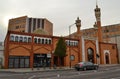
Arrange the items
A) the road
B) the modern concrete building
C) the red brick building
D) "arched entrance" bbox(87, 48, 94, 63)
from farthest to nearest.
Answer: the modern concrete building < "arched entrance" bbox(87, 48, 94, 63) < the red brick building < the road

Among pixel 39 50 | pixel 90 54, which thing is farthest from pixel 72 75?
pixel 90 54

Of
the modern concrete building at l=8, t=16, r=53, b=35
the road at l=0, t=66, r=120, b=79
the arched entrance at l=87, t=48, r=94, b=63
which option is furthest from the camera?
the modern concrete building at l=8, t=16, r=53, b=35

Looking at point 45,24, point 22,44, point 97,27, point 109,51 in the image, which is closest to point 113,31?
point 97,27

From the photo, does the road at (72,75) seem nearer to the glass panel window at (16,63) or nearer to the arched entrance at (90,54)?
the glass panel window at (16,63)

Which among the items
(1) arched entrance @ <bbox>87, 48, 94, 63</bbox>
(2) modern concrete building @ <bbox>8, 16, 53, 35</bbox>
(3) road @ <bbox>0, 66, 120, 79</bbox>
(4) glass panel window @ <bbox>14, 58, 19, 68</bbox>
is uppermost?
(2) modern concrete building @ <bbox>8, 16, 53, 35</bbox>

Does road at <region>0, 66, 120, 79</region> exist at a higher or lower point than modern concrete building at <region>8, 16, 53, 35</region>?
lower

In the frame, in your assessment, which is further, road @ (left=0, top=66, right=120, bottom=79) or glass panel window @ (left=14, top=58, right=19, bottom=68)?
glass panel window @ (left=14, top=58, right=19, bottom=68)

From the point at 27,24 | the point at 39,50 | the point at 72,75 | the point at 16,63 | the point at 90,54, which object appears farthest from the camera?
the point at 27,24

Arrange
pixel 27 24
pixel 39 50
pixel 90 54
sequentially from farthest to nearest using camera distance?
pixel 27 24 < pixel 90 54 < pixel 39 50

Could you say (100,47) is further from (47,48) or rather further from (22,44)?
(22,44)

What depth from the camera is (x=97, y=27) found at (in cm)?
7419

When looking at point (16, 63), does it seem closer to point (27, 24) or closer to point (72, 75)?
point (72, 75)

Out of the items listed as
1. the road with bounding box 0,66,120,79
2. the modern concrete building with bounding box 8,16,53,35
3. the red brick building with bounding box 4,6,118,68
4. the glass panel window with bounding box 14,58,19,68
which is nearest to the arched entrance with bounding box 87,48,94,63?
the red brick building with bounding box 4,6,118,68

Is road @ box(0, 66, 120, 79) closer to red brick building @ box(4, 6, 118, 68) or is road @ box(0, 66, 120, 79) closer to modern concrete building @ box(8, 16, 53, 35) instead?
red brick building @ box(4, 6, 118, 68)
